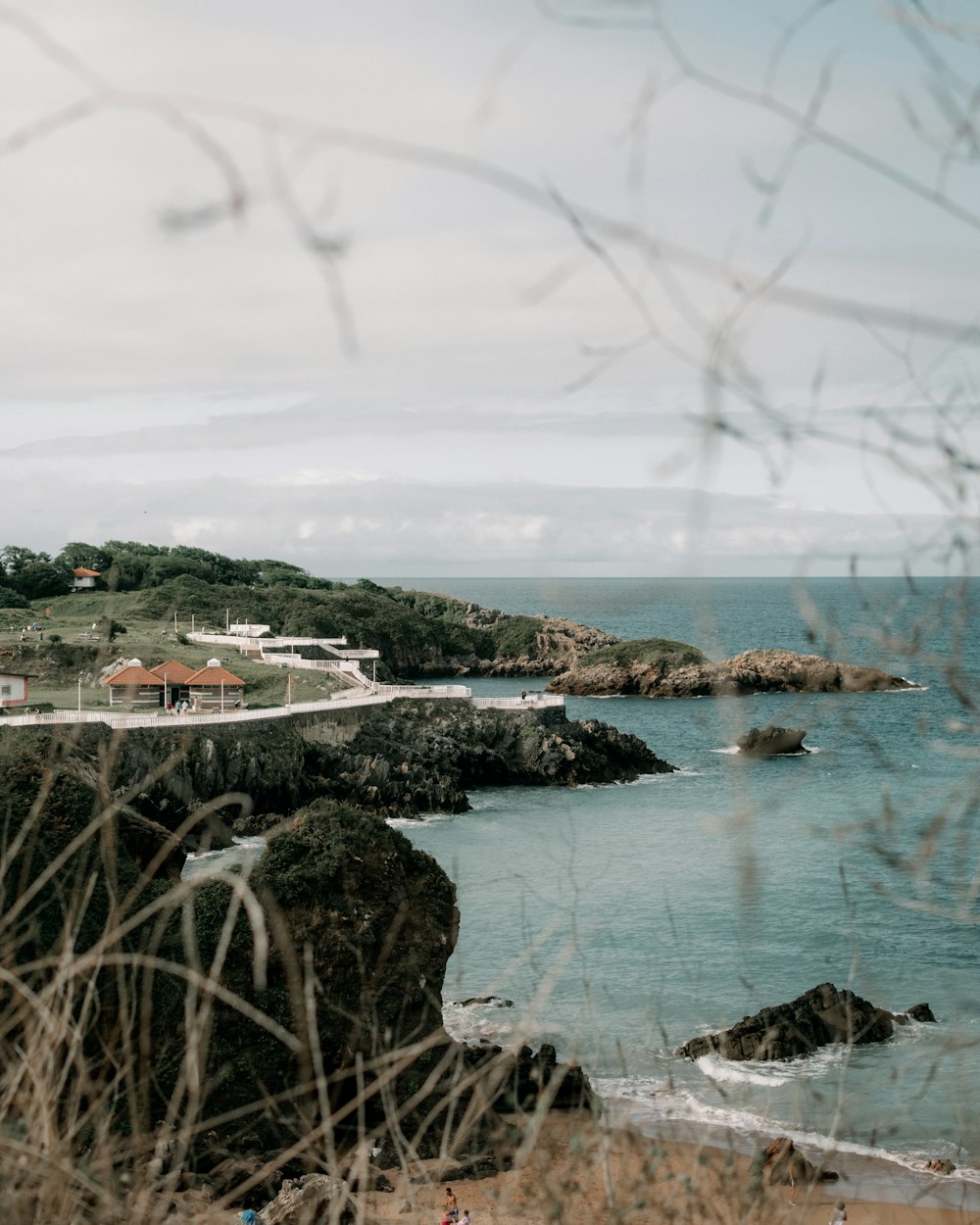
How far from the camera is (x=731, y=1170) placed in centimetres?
330

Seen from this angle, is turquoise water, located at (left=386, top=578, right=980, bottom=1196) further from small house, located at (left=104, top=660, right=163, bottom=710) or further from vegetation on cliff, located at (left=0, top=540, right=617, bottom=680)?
vegetation on cliff, located at (left=0, top=540, right=617, bottom=680)

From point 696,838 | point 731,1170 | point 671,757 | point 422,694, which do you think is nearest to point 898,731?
point 671,757

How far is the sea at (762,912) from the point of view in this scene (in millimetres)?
2910

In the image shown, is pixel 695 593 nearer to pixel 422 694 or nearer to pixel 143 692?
pixel 143 692

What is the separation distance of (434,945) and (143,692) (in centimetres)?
3252

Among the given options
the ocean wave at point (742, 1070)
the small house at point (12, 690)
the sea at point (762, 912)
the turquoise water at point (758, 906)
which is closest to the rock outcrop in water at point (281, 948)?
the sea at point (762, 912)

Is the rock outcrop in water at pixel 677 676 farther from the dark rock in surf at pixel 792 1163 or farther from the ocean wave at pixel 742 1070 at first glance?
the dark rock in surf at pixel 792 1163

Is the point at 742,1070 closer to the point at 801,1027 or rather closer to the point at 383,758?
Answer: the point at 801,1027

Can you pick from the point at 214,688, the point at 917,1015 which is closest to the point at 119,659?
the point at 214,688

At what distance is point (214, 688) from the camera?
50719mm

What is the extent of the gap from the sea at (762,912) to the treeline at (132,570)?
1917 inches

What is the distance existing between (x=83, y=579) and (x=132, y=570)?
11.8ft

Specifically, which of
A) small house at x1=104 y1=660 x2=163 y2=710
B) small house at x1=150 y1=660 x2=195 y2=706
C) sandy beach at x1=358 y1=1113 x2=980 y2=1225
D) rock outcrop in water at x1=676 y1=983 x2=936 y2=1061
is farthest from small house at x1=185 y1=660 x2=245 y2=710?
sandy beach at x1=358 y1=1113 x2=980 y2=1225

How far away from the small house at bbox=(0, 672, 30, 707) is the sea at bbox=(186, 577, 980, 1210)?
48.6 ft
